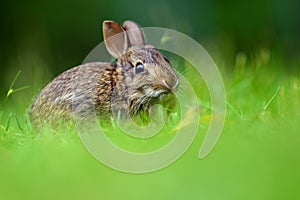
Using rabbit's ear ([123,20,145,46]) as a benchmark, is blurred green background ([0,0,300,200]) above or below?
below

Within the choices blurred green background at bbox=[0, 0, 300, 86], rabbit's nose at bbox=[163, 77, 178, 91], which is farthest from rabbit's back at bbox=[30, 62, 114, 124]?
blurred green background at bbox=[0, 0, 300, 86]

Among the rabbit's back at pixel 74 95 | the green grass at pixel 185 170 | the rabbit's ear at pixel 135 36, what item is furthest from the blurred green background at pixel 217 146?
the rabbit's ear at pixel 135 36

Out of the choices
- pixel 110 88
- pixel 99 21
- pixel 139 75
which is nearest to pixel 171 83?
pixel 139 75

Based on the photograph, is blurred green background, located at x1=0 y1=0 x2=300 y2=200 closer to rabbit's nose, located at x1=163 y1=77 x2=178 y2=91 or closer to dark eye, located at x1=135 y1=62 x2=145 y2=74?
rabbit's nose, located at x1=163 y1=77 x2=178 y2=91

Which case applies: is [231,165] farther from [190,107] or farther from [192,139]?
[190,107]

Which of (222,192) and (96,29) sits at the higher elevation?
(222,192)

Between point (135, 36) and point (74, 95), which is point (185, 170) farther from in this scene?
point (135, 36)

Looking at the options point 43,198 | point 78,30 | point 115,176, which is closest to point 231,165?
point 115,176

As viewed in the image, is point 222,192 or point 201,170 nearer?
point 222,192
